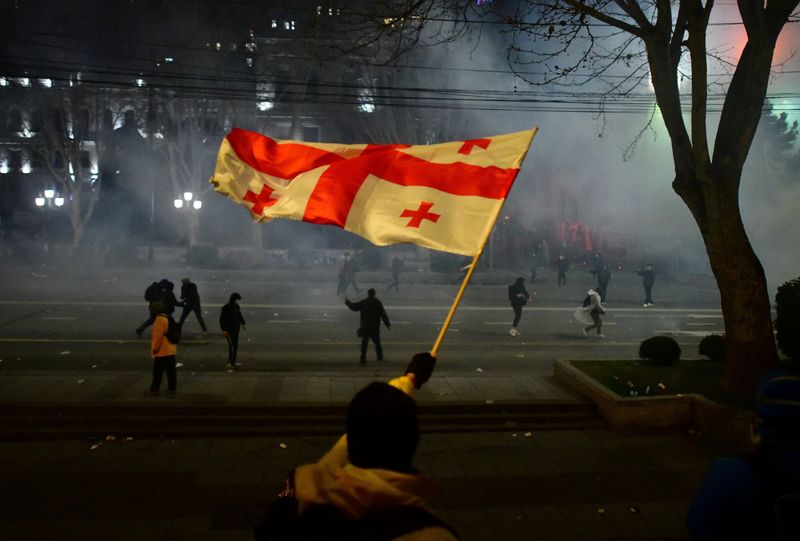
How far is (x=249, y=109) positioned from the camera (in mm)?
35031

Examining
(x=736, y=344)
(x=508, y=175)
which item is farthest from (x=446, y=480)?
(x=736, y=344)

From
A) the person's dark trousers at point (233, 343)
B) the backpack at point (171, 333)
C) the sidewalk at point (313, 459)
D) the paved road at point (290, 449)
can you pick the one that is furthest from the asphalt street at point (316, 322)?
the sidewalk at point (313, 459)

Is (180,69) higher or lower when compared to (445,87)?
higher

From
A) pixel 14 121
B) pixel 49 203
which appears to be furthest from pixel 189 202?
pixel 14 121

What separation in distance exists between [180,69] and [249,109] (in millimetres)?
4122

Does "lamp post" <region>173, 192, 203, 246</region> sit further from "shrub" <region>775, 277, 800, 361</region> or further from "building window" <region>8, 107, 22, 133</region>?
"shrub" <region>775, 277, 800, 361</region>

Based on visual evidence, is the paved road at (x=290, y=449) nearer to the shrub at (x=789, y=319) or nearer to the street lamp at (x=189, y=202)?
the shrub at (x=789, y=319)

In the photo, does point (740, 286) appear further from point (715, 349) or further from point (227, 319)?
point (227, 319)

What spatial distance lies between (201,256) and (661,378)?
25193 millimetres

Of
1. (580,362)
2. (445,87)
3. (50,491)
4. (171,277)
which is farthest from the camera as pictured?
(171,277)

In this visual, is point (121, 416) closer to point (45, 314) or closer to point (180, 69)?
point (45, 314)

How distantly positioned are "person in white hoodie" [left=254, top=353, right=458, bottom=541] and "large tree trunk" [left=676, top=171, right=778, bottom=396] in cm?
728

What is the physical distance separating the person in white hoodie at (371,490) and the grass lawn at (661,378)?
7110mm

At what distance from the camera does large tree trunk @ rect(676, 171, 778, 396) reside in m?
8.18
